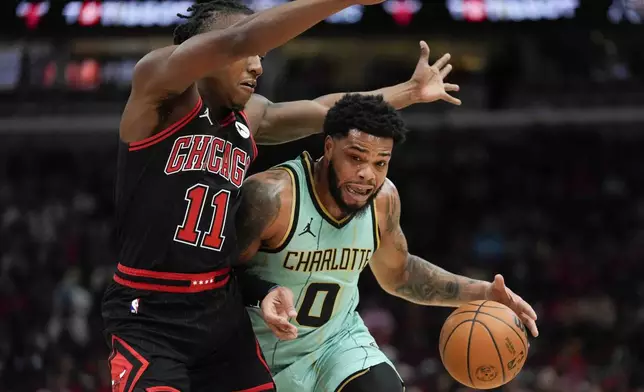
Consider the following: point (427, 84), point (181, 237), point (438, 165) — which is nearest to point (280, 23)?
point (181, 237)

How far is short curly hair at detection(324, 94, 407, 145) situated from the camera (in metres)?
4.29

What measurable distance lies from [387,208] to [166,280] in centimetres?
127

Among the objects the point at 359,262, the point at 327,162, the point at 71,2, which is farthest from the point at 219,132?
the point at 71,2

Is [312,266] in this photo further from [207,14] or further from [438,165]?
[438,165]

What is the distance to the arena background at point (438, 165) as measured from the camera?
11430mm

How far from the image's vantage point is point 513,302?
183 inches

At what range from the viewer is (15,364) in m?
12.3

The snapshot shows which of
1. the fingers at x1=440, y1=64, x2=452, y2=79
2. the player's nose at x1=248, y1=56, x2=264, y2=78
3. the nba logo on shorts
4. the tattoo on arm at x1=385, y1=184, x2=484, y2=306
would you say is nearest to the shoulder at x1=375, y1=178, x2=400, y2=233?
the tattoo on arm at x1=385, y1=184, x2=484, y2=306

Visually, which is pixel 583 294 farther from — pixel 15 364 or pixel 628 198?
pixel 15 364

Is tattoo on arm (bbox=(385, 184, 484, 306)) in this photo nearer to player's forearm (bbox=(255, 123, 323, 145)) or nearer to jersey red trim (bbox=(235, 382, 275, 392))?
player's forearm (bbox=(255, 123, 323, 145))

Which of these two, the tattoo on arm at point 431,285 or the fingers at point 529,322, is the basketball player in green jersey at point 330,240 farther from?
the tattoo on arm at point 431,285

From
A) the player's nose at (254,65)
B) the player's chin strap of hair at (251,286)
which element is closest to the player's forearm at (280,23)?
the player's nose at (254,65)

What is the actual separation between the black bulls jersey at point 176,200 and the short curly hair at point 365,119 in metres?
0.65

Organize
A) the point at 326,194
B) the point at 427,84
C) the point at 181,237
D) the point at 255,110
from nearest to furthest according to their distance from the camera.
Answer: the point at 181,237
the point at 326,194
the point at 255,110
the point at 427,84
